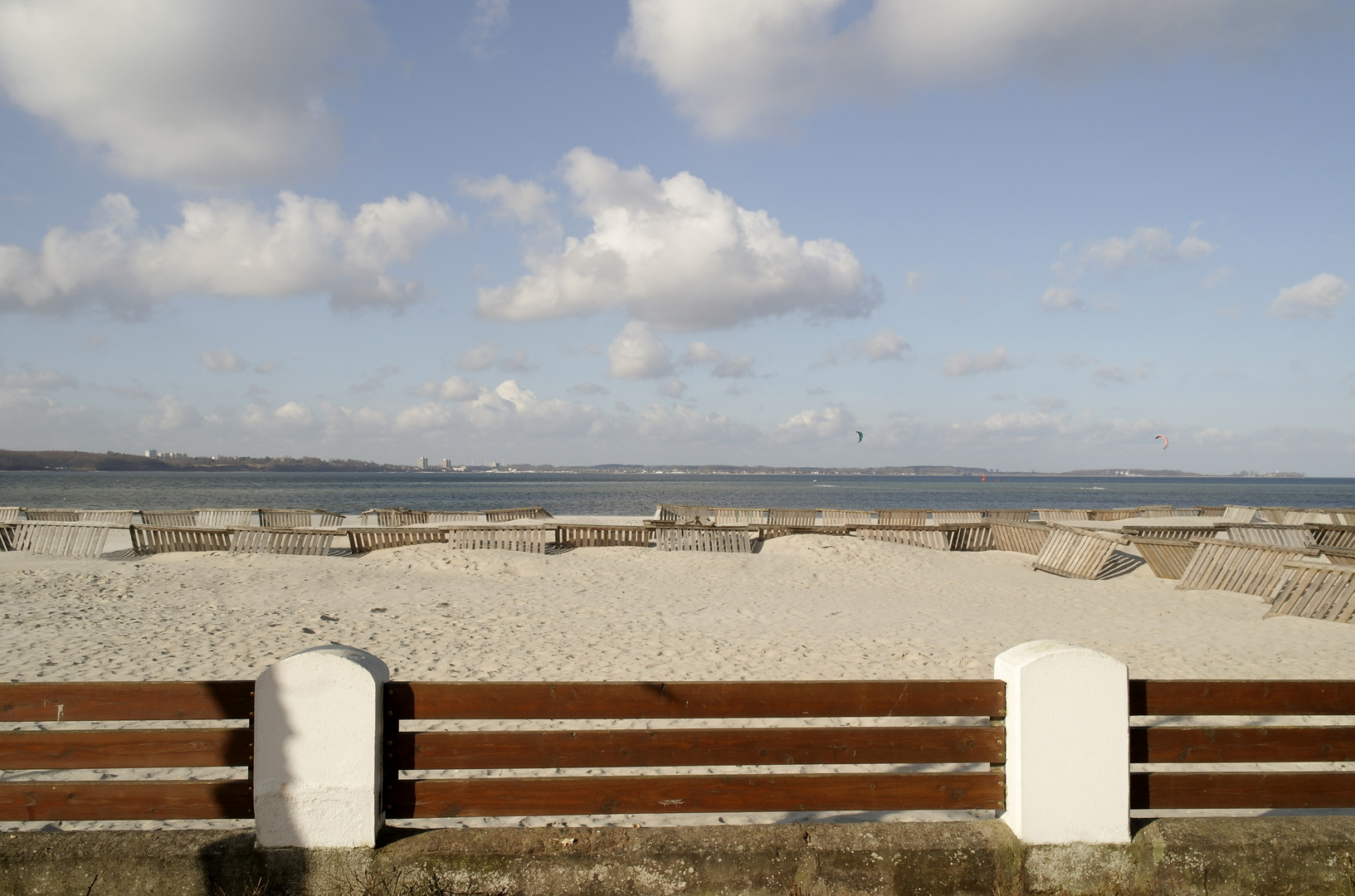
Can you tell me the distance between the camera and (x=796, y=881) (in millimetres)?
3086

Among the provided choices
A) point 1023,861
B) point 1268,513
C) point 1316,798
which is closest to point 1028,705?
point 1023,861

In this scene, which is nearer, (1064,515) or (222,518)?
(222,518)

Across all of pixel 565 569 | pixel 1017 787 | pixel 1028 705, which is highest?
pixel 1028 705

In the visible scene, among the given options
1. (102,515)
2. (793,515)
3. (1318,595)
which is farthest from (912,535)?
(102,515)

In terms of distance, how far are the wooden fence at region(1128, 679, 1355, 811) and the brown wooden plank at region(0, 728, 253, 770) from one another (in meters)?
3.44

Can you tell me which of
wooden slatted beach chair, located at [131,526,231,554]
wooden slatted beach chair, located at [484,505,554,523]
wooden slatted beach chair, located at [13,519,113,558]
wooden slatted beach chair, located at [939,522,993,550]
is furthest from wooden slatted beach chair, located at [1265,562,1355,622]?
wooden slatted beach chair, located at [13,519,113,558]

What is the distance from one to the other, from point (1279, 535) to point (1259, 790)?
2164cm

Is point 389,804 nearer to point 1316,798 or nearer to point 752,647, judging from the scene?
point 1316,798

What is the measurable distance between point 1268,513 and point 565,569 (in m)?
27.9

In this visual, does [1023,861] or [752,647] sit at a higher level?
[1023,861]

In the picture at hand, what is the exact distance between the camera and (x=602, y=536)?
1983 cm

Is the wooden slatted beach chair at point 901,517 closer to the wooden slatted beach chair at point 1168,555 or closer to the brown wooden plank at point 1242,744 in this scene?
the wooden slatted beach chair at point 1168,555

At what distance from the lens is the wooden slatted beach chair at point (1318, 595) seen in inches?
449

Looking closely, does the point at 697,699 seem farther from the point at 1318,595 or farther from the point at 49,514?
the point at 49,514
